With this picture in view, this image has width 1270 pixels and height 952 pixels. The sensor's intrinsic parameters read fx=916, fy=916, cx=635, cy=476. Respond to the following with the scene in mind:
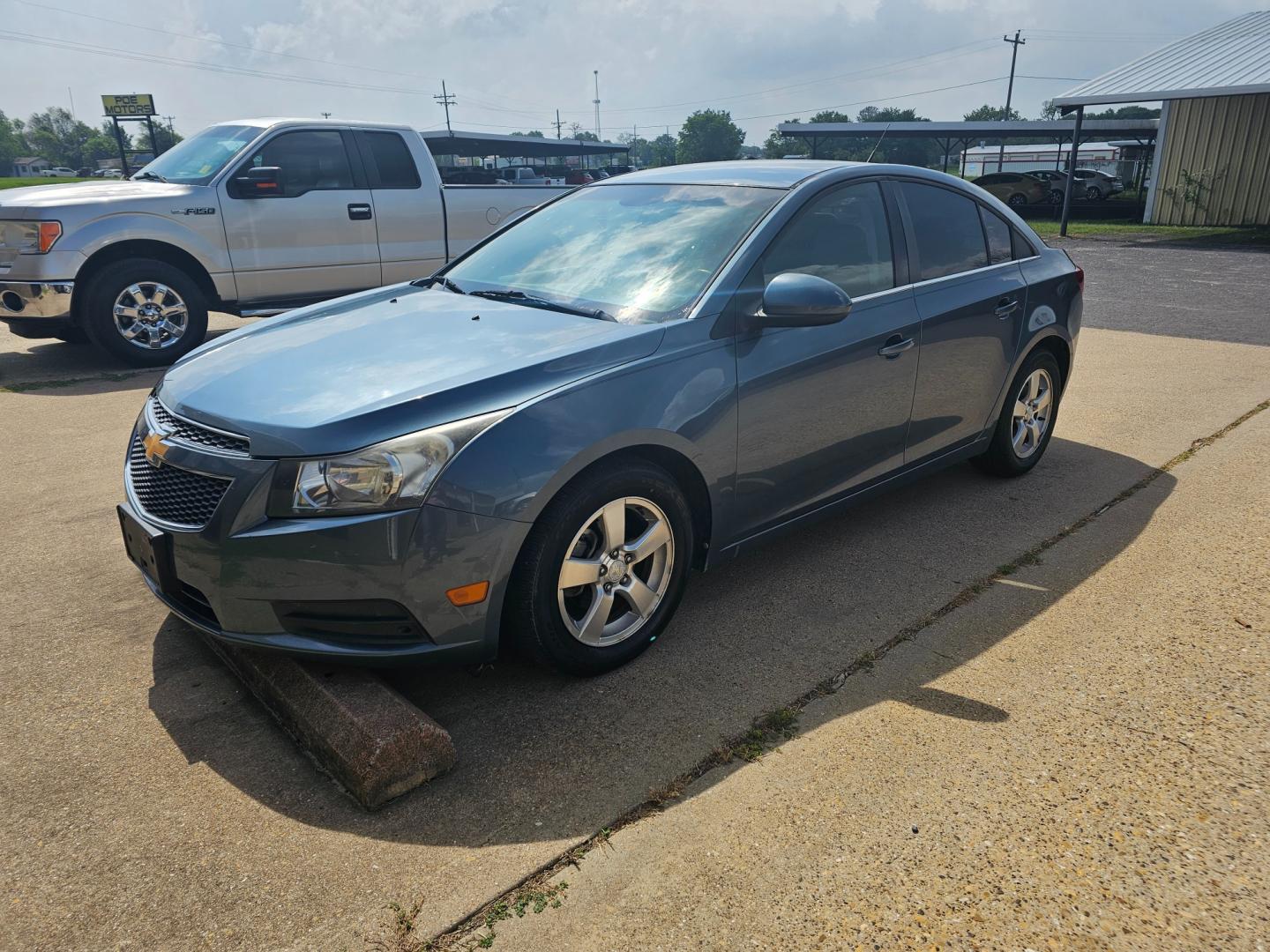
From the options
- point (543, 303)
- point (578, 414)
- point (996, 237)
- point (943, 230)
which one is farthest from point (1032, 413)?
point (578, 414)

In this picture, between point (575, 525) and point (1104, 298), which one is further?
point (1104, 298)

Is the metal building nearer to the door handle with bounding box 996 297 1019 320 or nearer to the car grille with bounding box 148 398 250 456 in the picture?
the door handle with bounding box 996 297 1019 320

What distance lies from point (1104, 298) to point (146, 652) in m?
11.9

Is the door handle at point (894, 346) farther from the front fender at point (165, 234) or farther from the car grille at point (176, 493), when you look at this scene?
the front fender at point (165, 234)

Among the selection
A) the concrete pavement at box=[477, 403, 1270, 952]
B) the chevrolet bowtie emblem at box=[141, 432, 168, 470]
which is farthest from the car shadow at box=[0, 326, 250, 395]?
the concrete pavement at box=[477, 403, 1270, 952]

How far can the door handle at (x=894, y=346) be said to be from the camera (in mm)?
Answer: 3830

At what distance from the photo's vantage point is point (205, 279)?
26.0 ft

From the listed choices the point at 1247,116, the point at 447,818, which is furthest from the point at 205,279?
the point at 1247,116

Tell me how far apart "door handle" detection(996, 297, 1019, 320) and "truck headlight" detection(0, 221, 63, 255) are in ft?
22.8

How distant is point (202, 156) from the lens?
26.8 feet

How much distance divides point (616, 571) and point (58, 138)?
635ft

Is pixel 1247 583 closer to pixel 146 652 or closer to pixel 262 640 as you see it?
pixel 262 640

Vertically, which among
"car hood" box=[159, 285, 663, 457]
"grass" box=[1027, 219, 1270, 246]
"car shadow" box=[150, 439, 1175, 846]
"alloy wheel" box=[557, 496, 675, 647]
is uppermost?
"car hood" box=[159, 285, 663, 457]

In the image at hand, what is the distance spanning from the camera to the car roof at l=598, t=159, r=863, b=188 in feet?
12.6
